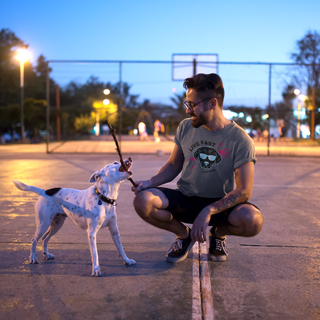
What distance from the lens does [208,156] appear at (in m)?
3.45

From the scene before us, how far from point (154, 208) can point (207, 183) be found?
0.54m

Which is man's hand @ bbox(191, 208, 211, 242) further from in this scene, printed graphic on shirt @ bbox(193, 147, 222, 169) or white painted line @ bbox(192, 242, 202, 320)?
printed graphic on shirt @ bbox(193, 147, 222, 169)

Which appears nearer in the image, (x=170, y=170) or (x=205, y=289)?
(x=205, y=289)

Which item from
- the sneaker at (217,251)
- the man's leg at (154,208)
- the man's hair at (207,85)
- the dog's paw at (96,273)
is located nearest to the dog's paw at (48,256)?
the dog's paw at (96,273)

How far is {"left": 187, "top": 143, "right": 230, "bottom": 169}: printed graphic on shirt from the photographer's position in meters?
3.40

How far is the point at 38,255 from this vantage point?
3.73m

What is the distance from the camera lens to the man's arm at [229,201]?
10.0 ft

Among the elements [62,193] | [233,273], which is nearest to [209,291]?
[233,273]

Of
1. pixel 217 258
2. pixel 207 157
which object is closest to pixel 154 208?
pixel 207 157

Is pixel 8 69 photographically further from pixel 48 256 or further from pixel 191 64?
pixel 48 256

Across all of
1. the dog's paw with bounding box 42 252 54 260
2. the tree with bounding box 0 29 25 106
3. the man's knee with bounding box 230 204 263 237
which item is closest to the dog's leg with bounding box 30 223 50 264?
the dog's paw with bounding box 42 252 54 260

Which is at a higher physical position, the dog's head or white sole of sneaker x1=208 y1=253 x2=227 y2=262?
the dog's head

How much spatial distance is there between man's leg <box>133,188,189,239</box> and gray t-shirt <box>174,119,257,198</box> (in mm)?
292

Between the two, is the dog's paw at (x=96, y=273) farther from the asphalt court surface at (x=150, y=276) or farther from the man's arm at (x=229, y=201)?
the man's arm at (x=229, y=201)
